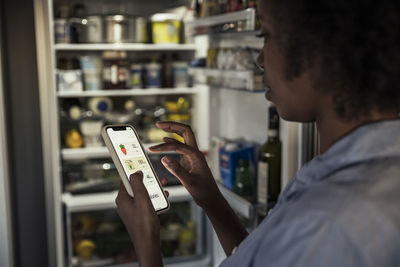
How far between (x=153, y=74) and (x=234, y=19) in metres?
1.11

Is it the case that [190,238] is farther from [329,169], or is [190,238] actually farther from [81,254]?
[329,169]

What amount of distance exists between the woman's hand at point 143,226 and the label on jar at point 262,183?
3.37 ft

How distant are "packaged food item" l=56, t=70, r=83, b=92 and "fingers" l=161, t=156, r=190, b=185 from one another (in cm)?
178

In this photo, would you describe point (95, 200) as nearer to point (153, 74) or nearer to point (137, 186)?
point (153, 74)

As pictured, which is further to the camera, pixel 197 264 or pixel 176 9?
pixel 176 9

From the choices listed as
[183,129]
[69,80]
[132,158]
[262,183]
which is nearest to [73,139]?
[69,80]

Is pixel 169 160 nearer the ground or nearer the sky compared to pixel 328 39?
nearer the ground

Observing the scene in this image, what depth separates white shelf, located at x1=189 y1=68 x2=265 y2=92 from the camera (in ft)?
5.74

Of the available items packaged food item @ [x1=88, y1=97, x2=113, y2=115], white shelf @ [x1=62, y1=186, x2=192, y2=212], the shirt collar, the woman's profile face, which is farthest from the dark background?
the shirt collar

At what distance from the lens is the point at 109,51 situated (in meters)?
2.75

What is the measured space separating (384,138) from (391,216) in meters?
0.10

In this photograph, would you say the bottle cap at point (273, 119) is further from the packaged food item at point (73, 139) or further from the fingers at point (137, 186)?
the packaged food item at point (73, 139)

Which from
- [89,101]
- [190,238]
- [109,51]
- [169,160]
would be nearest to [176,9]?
[109,51]

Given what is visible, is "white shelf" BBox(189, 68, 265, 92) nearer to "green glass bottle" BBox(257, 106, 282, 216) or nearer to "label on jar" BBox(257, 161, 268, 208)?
"green glass bottle" BBox(257, 106, 282, 216)
